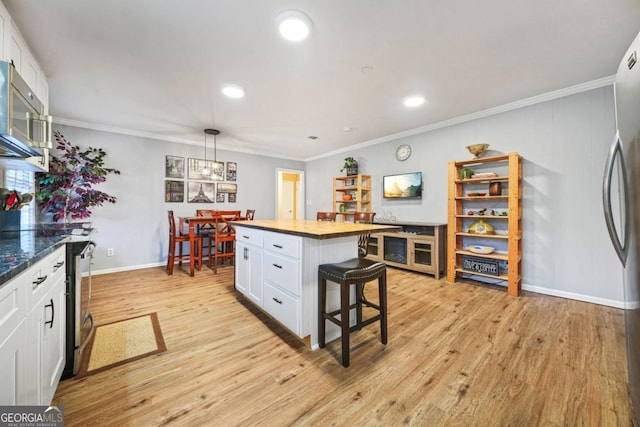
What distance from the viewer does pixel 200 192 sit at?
16.7 feet

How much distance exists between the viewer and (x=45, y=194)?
317 cm

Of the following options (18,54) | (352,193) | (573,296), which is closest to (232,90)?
(18,54)

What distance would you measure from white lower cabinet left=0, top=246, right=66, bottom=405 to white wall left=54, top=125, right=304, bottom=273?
3227 millimetres

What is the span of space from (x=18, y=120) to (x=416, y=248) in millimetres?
4254

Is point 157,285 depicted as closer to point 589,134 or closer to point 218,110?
point 218,110

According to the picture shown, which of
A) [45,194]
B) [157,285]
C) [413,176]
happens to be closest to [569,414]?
[413,176]

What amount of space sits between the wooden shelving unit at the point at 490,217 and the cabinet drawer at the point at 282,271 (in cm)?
265

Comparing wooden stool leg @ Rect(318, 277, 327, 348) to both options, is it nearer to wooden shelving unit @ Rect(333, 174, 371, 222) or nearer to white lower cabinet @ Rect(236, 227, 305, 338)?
white lower cabinet @ Rect(236, 227, 305, 338)

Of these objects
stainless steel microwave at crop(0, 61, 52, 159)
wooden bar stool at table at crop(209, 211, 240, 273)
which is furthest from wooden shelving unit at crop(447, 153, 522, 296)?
stainless steel microwave at crop(0, 61, 52, 159)

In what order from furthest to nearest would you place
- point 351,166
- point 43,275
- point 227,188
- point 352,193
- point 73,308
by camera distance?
1. point 352,193
2. point 227,188
3. point 351,166
4. point 73,308
5. point 43,275

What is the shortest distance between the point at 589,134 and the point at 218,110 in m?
4.48

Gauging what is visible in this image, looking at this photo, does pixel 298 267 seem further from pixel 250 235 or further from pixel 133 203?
pixel 133 203

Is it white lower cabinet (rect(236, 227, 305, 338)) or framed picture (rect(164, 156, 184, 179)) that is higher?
framed picture (rect(164, 156, 184, 179))

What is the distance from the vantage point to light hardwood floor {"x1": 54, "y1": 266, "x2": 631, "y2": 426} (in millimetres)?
1312
